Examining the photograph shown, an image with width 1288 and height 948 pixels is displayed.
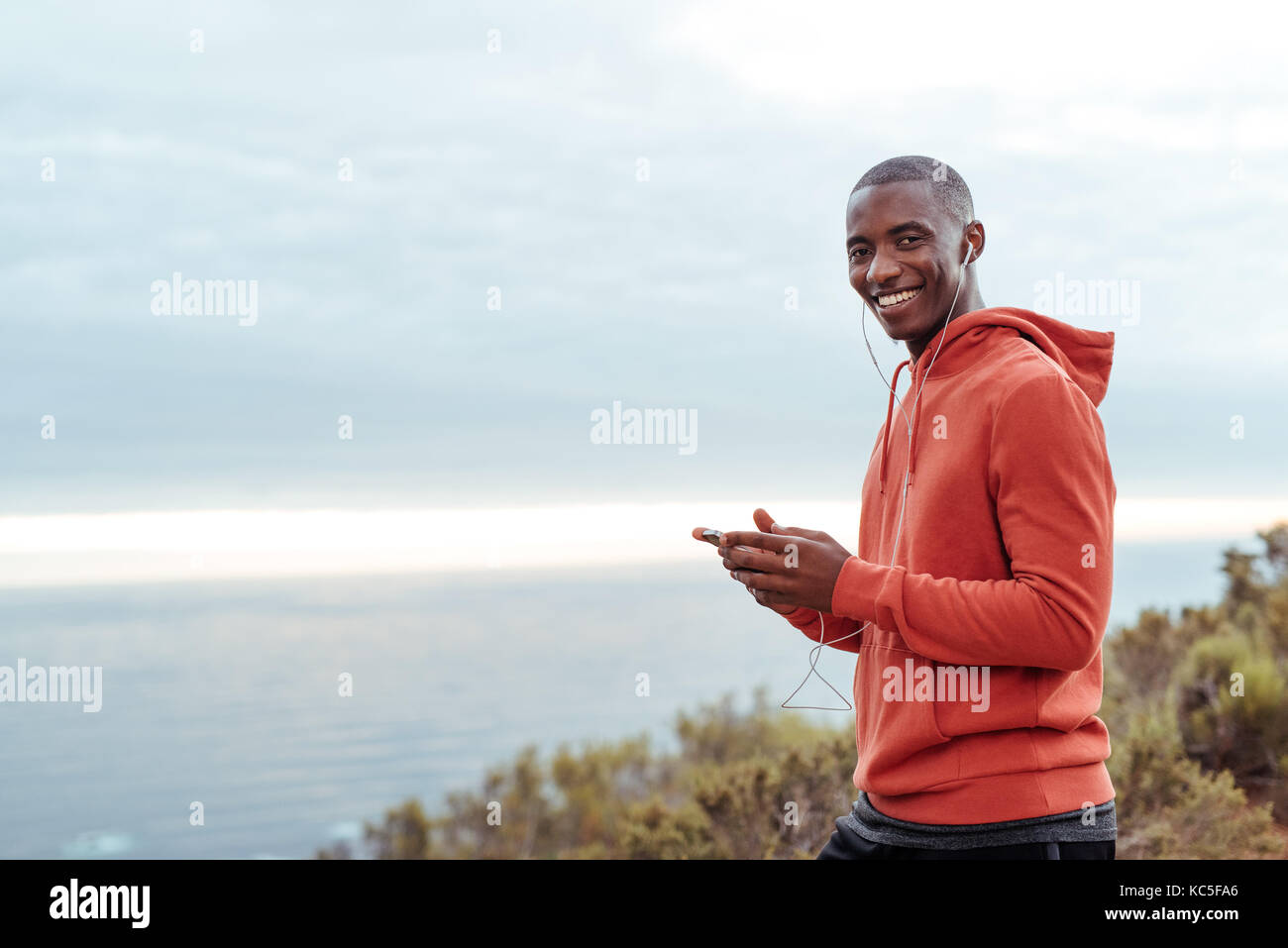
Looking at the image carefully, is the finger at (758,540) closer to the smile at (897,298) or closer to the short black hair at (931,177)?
the smile at (897,298)

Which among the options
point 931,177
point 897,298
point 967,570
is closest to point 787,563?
point 967,570

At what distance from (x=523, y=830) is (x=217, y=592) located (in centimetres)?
7785

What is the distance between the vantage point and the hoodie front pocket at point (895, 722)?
4.62ft

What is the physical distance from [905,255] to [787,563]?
523mm

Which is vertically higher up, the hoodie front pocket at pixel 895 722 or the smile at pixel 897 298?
the smile at pixel 897 298

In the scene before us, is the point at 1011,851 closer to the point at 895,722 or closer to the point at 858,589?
the point at 895,722

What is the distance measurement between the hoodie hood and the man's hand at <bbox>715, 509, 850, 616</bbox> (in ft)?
0.71

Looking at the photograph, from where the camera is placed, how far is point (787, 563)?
1439 mm

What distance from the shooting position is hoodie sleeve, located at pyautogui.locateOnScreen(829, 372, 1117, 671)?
1.26 m

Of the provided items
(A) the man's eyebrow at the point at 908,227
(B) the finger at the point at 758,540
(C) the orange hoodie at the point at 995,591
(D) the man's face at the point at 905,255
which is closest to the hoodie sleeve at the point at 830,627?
(C) the orange hoodie at the point at 995,591
